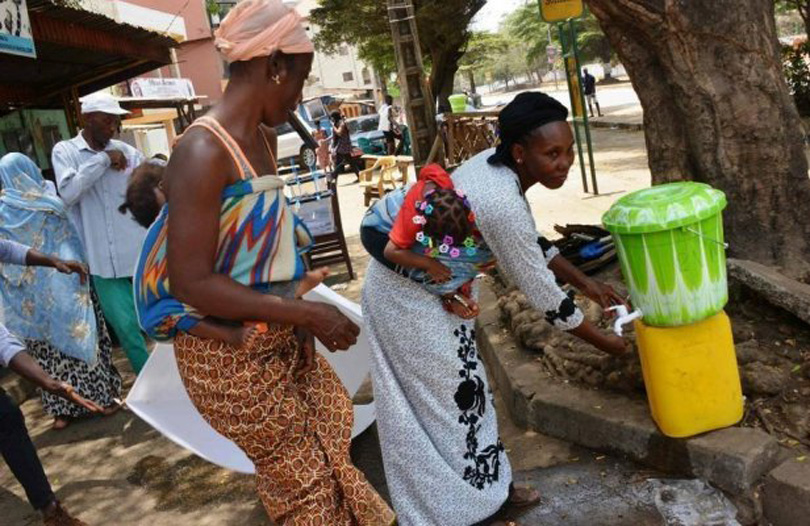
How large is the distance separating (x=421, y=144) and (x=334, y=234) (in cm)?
203

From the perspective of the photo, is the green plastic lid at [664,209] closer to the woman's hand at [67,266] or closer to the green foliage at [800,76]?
the woman's hand at [67,266]

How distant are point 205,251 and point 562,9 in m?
7.53

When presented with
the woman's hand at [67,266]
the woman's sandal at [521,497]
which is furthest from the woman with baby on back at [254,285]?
the woman's hand at [67,266]

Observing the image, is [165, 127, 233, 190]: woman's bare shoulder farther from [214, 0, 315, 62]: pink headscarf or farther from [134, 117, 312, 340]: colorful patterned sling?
[214, 0, 315, 62]: pink headscarf

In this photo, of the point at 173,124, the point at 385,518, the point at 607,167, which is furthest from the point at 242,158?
the point at 173,124

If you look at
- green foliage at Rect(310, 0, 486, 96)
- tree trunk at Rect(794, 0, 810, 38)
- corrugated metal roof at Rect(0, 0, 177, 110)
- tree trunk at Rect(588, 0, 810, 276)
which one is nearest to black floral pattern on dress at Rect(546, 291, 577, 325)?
tree trunk at Rect(588, 0, 810, 276)

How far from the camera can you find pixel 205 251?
177cm

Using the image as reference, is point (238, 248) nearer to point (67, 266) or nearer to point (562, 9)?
point (67, 266)

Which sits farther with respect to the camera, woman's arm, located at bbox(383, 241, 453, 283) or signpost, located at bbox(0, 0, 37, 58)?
signpost, located at bbox(0, 0, 37, 58)

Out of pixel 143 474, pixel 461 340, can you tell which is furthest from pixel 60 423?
pixel 461 340

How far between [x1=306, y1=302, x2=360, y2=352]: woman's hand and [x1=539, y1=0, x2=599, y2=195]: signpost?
7270mm

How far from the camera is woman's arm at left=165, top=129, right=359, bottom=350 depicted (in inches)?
68.8

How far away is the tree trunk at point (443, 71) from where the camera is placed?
23661mm

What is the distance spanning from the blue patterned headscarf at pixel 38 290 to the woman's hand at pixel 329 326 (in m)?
3.48
